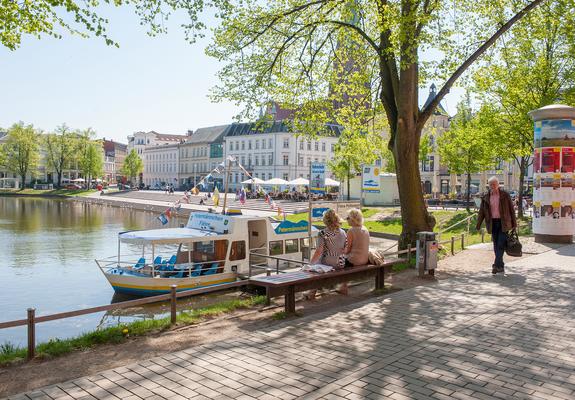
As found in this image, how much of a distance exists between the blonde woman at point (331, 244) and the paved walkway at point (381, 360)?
0.99 meters

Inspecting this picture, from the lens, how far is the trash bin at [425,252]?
467 inches

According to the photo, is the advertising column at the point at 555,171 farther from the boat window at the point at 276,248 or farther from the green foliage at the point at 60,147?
the green foliage at the point at 60,147

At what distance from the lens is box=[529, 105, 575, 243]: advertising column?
17.9 m

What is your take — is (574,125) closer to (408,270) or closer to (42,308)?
(408,270)

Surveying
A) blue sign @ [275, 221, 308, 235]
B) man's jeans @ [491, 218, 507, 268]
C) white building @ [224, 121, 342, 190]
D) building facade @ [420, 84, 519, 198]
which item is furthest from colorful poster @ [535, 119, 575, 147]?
white building @ [224, 121, 342, 190]

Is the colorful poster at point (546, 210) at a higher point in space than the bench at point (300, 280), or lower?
higher

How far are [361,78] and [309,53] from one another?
8.15 ft

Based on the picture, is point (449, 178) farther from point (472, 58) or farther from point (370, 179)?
point (472, 58)

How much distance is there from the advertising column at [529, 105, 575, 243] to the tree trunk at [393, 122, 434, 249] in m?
5.53

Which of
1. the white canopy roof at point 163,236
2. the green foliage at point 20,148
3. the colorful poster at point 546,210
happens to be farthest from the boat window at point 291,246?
the green foliage at point 20,148

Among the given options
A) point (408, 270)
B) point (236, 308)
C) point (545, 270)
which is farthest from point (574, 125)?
point (236, 308)

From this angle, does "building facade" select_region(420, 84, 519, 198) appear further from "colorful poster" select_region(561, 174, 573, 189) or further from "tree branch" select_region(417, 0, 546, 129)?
"tree branch" select_region(417, 0, 546, 129)

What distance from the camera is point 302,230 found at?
19875 mm

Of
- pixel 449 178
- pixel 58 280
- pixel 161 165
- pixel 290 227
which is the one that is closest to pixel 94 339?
pixel 290 227
